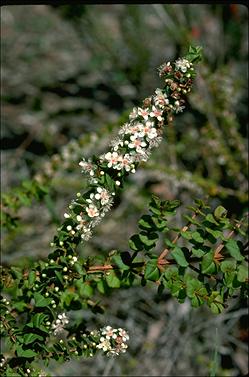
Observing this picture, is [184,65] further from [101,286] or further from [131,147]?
→ [101,286]

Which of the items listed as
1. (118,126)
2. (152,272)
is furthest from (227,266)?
(118,126)

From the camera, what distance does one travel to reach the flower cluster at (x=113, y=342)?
170 cm

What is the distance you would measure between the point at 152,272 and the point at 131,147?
32cm

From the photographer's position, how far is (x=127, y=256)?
5.63 feet

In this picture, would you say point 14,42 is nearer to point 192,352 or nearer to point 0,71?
point 0,71

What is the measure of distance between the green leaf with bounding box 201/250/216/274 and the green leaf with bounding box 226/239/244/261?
0.05 metres

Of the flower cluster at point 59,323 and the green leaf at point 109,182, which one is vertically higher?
the green leaf at point 109,182

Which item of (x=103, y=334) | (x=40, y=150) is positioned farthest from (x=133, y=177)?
(x=103, y=334)

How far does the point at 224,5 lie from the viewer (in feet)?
14.1

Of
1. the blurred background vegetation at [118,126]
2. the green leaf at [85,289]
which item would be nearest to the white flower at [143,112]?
the green leaf at [85,289]

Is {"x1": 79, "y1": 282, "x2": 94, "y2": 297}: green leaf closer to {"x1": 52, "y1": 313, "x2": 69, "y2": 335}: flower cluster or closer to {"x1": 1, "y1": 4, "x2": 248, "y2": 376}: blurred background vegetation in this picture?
{"x1": 52, "y1": 313, "x2": 69, "y2": 335}: flower cluster

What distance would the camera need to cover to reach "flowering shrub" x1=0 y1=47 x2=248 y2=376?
1606 mm

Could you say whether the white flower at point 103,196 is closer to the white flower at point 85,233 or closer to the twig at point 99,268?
the white flower at point 85,233

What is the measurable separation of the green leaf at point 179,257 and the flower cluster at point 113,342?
10.1 inches
